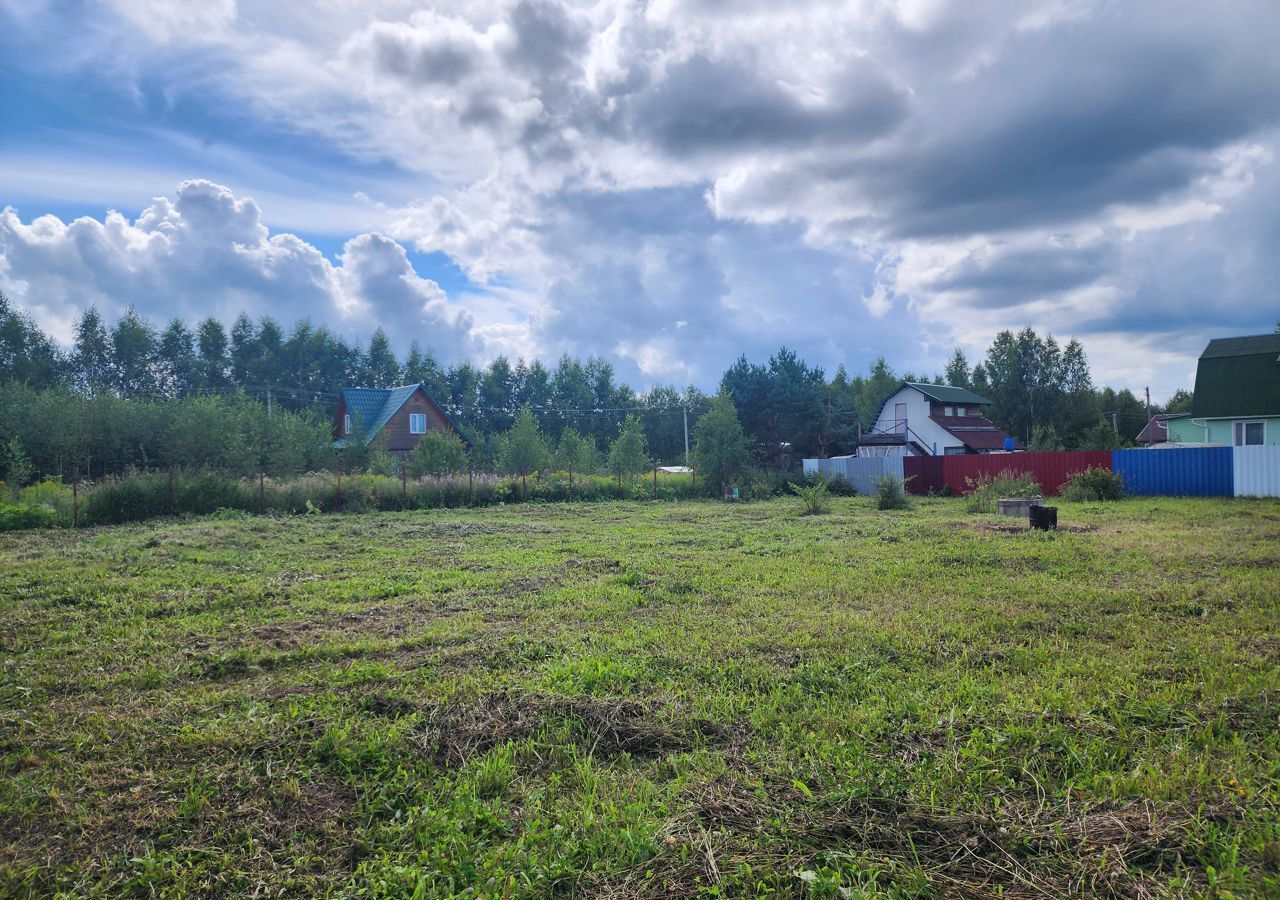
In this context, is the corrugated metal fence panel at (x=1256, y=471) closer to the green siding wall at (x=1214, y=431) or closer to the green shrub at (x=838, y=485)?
the green siding wall at (x=1214, y=431)

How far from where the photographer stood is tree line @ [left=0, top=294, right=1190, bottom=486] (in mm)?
23547

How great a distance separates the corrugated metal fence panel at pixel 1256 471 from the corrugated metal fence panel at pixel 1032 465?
3.15 meters

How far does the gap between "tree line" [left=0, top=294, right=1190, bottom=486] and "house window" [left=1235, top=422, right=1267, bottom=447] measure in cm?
1324

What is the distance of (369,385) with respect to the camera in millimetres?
51656

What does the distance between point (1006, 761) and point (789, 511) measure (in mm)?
15815

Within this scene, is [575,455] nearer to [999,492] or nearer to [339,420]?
[339,420]

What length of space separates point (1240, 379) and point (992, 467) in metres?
11.9

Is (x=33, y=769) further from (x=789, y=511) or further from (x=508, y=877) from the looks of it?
(x=789, y=511)

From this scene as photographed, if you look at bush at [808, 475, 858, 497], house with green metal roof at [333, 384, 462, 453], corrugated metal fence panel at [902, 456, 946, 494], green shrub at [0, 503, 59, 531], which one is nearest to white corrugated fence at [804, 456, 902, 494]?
corrugated metal fence panel at [902, 456, 946, 494]

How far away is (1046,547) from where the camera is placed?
424 inches

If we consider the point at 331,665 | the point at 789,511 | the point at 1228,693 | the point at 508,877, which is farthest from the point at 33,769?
the point at 789,511

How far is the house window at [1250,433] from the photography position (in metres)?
25.8

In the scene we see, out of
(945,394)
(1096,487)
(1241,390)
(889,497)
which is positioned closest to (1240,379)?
(1241,390)

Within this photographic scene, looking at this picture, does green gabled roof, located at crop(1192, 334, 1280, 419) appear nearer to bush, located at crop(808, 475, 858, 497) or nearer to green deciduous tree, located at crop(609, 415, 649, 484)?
bush, located at crop(808, 475, 858, 497)
